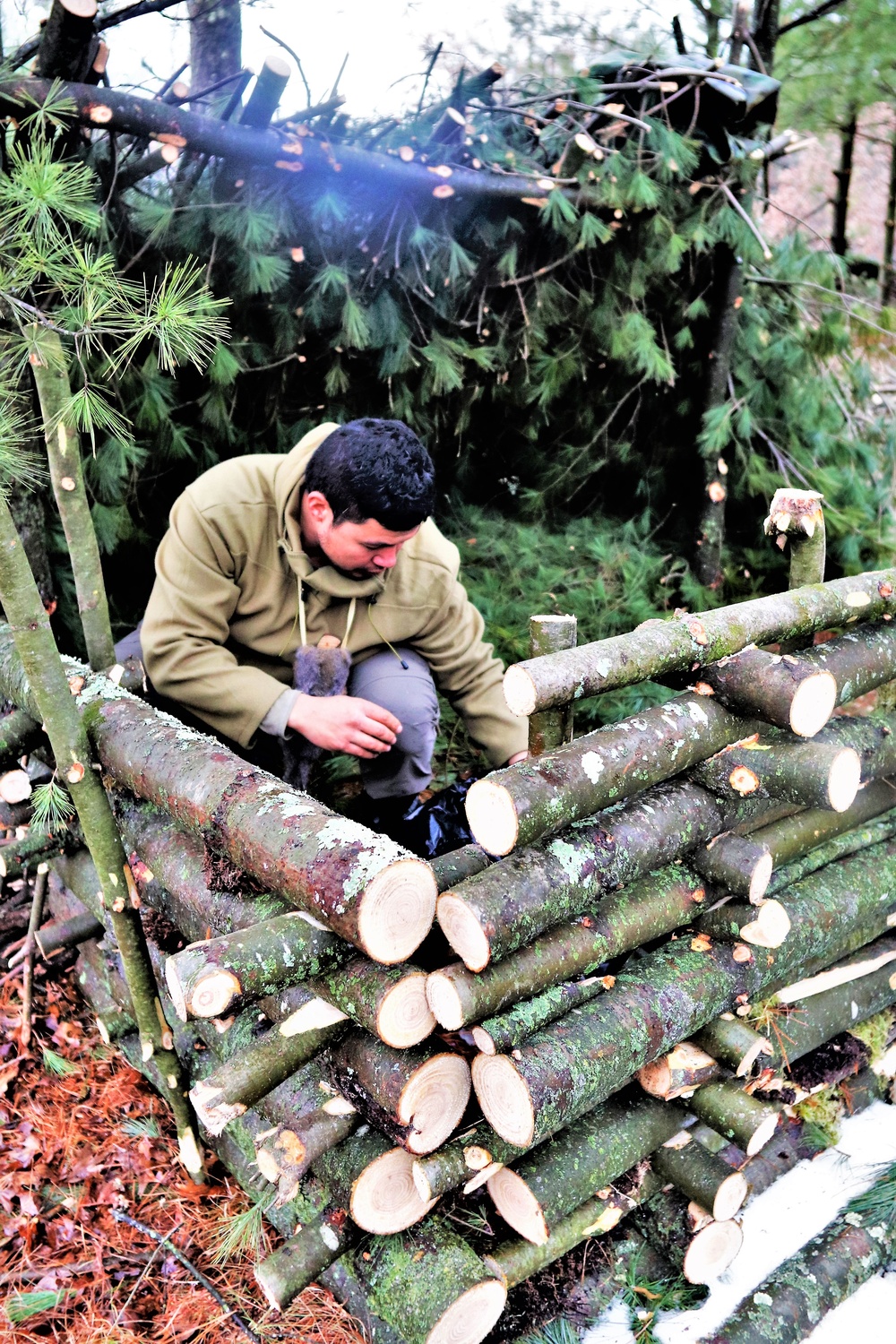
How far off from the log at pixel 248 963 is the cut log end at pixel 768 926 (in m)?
Answer: 0.93

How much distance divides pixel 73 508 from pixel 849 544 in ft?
11.7

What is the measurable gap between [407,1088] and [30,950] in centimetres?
166

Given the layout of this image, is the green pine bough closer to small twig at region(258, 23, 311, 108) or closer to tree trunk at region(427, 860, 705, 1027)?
tree trunk at region(427, 860, 705, 1027)

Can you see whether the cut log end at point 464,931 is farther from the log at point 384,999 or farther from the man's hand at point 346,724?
the man's hand at point 346,724

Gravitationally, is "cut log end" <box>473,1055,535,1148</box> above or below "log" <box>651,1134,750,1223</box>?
above

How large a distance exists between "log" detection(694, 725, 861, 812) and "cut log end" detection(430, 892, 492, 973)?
70cm

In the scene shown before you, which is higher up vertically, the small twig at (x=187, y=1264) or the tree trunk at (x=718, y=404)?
the tree trunk at (x=718, y=404)

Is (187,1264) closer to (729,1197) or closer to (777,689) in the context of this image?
(729,1197)

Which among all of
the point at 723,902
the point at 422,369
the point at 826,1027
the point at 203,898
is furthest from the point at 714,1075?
the point at 422,369

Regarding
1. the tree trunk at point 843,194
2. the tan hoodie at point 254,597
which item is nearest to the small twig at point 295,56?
the tan hoodie at point 254,597

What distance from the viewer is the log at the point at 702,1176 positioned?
6.31 ft

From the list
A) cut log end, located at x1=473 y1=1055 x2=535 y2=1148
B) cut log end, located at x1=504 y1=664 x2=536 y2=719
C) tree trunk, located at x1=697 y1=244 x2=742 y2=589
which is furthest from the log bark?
tree trunk, located at x1=697 y1=244 x2=742 y2=589

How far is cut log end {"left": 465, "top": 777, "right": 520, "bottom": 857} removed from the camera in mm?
1606

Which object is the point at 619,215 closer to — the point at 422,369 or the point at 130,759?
the point at 422,369
